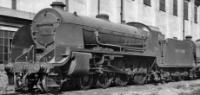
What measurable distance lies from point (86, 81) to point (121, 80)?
2775mm

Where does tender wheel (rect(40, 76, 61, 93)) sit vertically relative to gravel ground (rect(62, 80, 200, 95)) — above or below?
above

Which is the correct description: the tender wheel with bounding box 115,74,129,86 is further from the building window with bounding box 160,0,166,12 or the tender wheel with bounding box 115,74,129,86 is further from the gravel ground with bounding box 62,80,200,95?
the building window with bounding box 160,0,166,12

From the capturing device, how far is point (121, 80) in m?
16.2

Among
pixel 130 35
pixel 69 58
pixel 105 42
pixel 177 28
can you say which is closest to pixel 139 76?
pixel 130 35

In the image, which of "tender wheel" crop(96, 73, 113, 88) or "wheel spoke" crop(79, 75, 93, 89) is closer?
"wheel spoke" crop(79, 75, 93, 89)

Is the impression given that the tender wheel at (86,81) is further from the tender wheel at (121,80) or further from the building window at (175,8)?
the building window at (175,8)

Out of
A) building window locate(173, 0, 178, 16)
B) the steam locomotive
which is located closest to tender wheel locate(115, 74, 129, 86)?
the steam locomotive

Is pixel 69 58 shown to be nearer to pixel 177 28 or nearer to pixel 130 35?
pixel 130 35

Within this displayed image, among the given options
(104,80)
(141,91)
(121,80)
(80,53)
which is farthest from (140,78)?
(80,53)

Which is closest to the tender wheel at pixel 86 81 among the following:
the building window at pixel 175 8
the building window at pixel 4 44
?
the building window at pixel 4 44

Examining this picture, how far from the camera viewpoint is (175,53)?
67.9 feet

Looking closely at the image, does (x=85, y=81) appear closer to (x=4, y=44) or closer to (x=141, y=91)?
(x=141, y=91)

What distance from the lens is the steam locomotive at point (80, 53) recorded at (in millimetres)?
12125

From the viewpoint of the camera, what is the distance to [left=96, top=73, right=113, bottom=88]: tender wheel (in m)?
14.5
